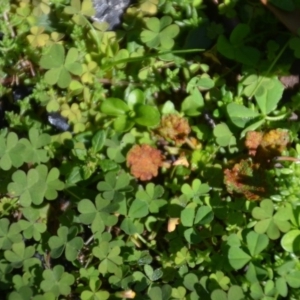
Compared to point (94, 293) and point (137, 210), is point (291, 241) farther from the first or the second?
point (94, 293)

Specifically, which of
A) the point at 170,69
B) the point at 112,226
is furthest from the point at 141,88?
the point at 112,226

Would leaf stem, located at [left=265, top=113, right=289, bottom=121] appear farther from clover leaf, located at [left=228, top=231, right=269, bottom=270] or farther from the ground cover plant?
clover leaf, located at [left=228, top=231, right=269, bottom=270]

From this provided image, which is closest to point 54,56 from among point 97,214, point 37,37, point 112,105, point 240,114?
point 37,37

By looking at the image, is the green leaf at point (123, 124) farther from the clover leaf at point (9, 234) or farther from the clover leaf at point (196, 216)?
the clover leaf at point (9, 234)

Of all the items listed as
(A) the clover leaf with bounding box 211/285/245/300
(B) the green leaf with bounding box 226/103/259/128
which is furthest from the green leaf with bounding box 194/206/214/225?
(B) the green leaf with bounding box 226/103/259/128

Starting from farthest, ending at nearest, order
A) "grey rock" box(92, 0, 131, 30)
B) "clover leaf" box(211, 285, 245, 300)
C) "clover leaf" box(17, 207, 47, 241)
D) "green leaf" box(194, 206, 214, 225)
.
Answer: "grey rock" box(92, 0, 131, 30)
"clover leaf" box(17, 207, 47, 241)
"green leaf" box(194, 206, 214, 225)
"clover leaf" box(211, 285, 245, 300)

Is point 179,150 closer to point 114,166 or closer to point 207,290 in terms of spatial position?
point 114,166
